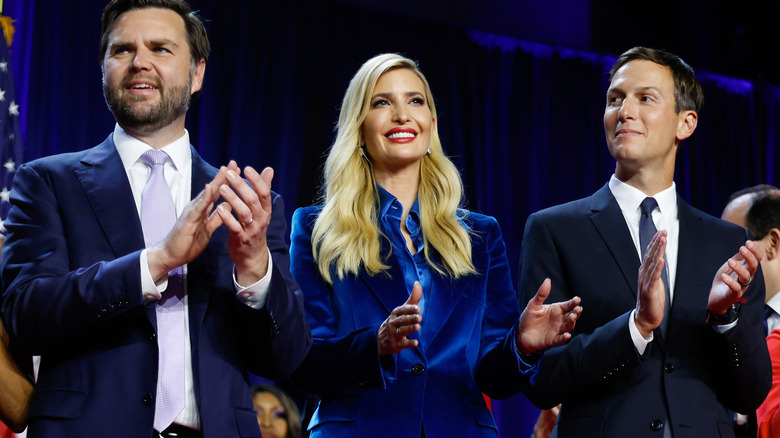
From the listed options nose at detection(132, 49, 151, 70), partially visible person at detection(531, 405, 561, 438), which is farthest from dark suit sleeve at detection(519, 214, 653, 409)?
partially visible person at detection(531, 405, 561, 438)

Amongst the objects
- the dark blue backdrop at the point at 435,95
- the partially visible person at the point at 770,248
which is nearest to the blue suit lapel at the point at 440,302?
the partially visible person at the point at 770,248

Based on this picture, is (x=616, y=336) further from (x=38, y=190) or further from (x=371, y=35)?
(x=371, y=35)

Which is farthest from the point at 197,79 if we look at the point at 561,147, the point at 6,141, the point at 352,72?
the point at 561,147

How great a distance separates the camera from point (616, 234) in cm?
267

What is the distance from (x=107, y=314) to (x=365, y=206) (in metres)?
0.99

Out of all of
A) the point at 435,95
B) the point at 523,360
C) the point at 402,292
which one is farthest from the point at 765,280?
the point at 435,95

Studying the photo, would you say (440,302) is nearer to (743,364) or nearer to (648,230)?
(648,230)

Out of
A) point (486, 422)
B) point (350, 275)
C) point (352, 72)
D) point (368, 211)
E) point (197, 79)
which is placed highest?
point (352, 72)

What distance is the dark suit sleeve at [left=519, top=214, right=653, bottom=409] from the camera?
2.38m

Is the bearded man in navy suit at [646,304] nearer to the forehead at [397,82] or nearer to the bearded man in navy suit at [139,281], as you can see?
the forehead at [397,82]

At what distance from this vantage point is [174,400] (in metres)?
1.97

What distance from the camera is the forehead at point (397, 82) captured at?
2.82 meters

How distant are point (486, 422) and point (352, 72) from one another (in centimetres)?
407

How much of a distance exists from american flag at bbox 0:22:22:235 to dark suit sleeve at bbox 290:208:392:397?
239 cm
